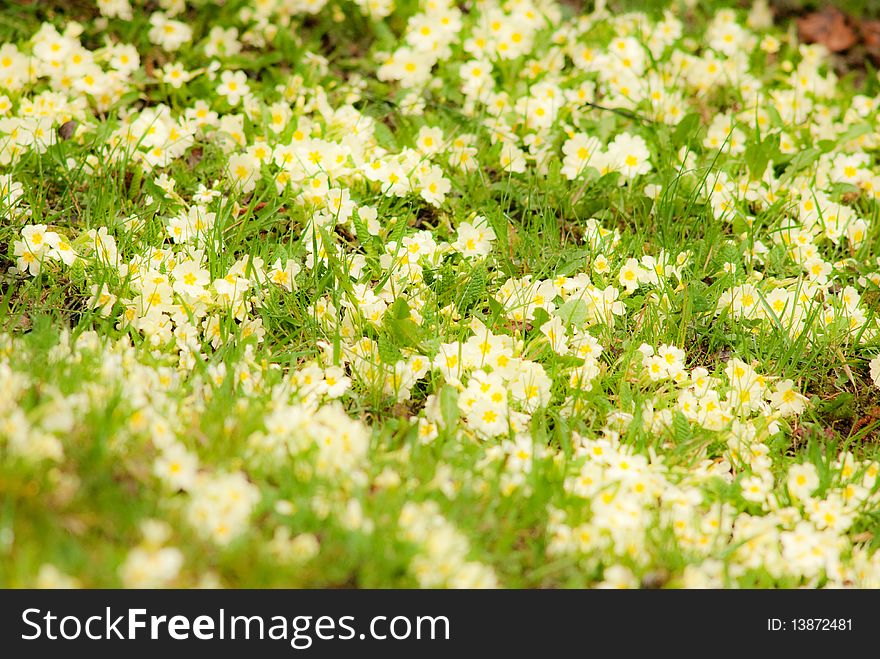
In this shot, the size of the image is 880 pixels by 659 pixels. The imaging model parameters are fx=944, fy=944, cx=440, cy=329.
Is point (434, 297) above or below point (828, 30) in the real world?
below

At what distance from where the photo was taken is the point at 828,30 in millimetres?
5652

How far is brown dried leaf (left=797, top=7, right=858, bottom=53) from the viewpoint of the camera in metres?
5.61

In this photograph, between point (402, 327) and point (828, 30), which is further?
point (828, 30)

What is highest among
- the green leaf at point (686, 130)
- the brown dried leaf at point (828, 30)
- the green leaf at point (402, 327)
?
the brown dried leaf at point (828, 30)

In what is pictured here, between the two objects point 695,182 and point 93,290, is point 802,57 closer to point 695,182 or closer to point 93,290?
point 695,182

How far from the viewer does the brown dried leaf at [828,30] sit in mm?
5605

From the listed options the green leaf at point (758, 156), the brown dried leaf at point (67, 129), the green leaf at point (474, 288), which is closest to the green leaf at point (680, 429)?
the green leaf at point (474, 288)

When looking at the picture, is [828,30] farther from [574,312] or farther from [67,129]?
[67,129]

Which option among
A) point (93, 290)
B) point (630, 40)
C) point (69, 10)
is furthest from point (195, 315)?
point (630, 40)

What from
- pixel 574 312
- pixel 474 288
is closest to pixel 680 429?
pixel 574 312

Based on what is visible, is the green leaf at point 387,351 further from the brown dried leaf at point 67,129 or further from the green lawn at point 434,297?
the brown dried leaf at point 67,129

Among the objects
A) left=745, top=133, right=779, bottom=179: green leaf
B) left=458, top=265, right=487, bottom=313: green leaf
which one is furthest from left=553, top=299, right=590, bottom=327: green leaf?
left=745, top=133, right=779, bottom=179: green leaf

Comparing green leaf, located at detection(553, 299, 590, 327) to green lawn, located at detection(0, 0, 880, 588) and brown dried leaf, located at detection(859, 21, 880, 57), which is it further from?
brown dried leaf, located at detection(859, 21, 880, 57)

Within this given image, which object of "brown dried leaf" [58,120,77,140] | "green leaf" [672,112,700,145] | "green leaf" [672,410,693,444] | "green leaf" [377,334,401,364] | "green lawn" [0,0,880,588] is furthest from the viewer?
"green leaf" [672,112,700,145]
